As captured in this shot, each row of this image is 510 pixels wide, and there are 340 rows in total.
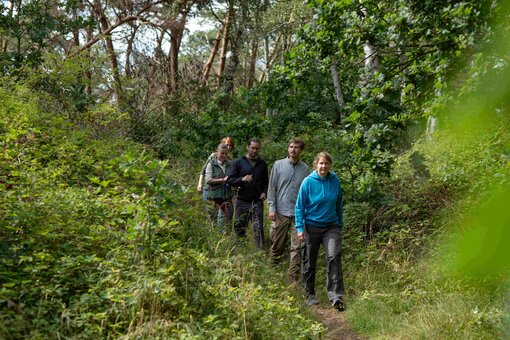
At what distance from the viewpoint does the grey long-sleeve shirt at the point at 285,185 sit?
23.8 feet

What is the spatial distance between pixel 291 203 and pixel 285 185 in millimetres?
271

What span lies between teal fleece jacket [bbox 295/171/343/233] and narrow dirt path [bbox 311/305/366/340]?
1048 millimetres

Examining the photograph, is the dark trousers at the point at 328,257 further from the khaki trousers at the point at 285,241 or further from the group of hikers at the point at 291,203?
the khaki trousers at the point at 285,241

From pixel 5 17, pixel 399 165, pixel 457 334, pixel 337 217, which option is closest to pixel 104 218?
pixel 337 217

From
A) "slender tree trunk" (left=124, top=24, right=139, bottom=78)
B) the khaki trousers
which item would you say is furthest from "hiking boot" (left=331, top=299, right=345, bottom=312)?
"slender tree trunk" (left=124, top=24, right=139, bottom=78)

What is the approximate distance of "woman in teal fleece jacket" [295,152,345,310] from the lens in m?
6.36

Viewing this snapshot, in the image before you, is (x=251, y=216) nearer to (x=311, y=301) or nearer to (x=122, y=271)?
(x=311, y=301)

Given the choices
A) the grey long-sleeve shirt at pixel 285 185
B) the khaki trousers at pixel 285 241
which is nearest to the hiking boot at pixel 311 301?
the khaki trousers at pixel 285 241

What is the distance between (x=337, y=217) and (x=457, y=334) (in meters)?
2.19

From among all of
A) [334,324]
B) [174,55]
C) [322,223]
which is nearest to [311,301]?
[334,324]

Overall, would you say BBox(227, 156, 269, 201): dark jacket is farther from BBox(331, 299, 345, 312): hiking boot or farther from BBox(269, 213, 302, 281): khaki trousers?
BBox(331, 299, 345, 312): hiking boot

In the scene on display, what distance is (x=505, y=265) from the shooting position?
4.72ft

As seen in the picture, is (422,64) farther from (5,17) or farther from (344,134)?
(5,17)

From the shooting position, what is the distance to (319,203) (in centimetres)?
641
